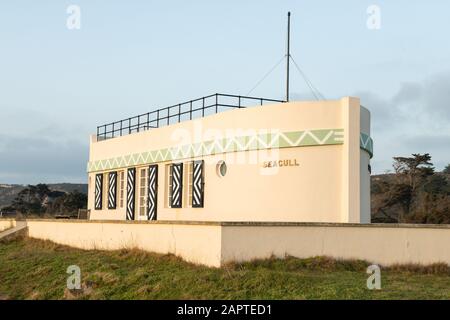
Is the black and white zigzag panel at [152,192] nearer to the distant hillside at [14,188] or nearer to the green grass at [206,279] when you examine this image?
the green grass at [206,279]

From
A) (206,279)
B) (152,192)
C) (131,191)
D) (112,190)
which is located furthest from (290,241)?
(112,190)

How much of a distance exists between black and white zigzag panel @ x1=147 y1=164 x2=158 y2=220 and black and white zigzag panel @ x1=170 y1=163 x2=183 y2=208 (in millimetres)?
1476

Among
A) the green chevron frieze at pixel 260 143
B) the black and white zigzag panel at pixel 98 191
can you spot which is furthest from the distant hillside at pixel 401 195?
the green chevron frieze at pixel 260 143

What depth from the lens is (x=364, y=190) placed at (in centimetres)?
2058

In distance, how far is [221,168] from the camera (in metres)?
22.4

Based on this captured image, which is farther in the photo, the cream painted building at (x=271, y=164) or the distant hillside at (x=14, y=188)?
the distant hillside at (x=14, y=188)

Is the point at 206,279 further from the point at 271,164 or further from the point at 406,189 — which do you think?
the point at 406,189

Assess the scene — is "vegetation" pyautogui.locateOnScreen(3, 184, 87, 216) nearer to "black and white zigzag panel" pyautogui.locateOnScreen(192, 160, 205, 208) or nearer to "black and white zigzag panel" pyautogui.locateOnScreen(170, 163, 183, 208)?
"black and white zigzag panel" pyautogui.locateOnScreen(170, 163, 183, 208)

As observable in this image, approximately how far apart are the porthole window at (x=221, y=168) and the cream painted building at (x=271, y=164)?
0.12 feet

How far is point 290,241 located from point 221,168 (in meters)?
6.75

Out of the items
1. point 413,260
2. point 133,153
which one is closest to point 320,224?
point 413,260

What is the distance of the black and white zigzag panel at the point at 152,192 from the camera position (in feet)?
87.2

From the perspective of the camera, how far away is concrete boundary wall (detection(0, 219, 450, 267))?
15.6 m
